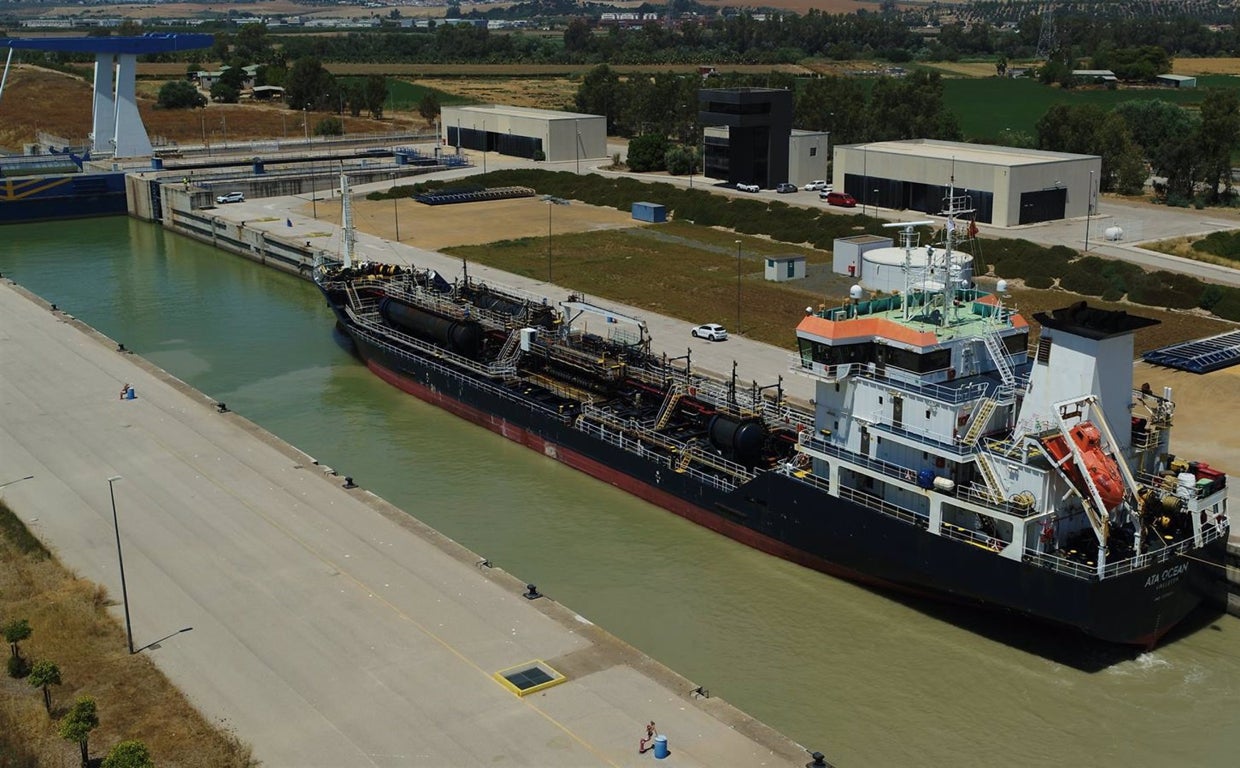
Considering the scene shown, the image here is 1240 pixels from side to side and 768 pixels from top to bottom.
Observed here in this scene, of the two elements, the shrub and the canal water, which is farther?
the shrub

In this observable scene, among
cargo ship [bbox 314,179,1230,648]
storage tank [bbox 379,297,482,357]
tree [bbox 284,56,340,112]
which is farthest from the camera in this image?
tree [bbox 284,56,340,112]

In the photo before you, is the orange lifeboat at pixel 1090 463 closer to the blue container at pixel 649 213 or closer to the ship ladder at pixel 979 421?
the ship ladder at pixel 979 421

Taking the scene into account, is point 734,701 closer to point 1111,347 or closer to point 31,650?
point 1111,347

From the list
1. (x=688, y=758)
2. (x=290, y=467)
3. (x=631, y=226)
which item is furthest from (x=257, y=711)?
(x=631, y=226)

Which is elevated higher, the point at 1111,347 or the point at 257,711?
the point at 1111,347

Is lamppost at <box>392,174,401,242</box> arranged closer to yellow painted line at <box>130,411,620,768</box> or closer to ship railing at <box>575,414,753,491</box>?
yellow painted line at <box>130,411,620,768</box>

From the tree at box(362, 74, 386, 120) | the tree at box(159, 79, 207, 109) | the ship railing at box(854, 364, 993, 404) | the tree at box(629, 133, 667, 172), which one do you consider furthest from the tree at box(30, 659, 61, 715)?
the tree at box(159, 79, 207, 109)
